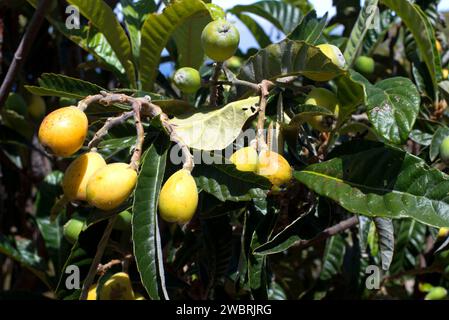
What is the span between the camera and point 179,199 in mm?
873

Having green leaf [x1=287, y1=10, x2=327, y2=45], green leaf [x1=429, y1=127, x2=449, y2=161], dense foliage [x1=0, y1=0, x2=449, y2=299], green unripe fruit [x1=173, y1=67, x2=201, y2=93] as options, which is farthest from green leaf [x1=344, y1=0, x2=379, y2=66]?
green unripe fruit [x1=173, y1=67, x2=201, y2=93]

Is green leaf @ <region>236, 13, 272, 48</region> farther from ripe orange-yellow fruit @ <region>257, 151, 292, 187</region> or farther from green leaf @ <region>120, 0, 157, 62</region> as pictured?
ripe orange-yellow fruit @ <region>257, 151, 292, 187</region>

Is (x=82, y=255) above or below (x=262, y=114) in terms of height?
below

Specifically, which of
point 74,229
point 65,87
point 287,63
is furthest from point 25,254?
point 287,63

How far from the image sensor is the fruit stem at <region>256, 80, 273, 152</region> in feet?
3.21

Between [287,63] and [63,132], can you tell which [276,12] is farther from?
[63,132]

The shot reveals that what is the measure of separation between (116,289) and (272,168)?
39 centimetres

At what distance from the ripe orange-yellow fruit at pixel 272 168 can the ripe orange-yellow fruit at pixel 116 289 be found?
36cm

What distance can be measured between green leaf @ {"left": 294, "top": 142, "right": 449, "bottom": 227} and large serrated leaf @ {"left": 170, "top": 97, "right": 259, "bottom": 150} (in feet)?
0.43

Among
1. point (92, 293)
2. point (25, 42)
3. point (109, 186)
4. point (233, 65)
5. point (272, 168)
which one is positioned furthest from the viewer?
point (233, 65)

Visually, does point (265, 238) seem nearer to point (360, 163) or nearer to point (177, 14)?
point (360, 163)

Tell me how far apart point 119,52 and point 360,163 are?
58cm

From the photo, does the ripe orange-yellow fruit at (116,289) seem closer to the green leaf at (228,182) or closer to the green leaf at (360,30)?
the green leaf at (228,182)

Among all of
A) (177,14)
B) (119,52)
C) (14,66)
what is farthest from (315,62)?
(14,66)
